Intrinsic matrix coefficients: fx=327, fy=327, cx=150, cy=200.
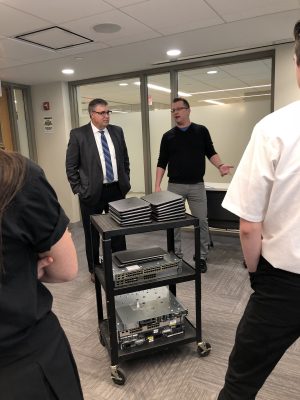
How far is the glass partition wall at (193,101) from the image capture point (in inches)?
155

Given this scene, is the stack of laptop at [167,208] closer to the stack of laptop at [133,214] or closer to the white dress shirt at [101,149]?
the stack of laptop at [133,214]

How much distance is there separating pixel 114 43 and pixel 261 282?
2.75 meters

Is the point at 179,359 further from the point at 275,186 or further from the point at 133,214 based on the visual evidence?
the point at 275,186

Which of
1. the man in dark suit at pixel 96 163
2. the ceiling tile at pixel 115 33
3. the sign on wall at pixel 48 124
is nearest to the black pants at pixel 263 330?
the man in dark suit at pixel 96 163

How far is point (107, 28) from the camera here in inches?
108

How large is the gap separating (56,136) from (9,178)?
4.74 m

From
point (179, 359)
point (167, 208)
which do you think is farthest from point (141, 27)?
point (179, 359)

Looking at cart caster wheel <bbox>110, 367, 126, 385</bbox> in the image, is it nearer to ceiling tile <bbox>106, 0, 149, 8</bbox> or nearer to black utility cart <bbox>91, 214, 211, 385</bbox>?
black utility cart <bbox>91, 214, 211, 385</bbox>

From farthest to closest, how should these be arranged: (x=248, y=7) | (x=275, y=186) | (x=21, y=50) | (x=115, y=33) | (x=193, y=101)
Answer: (x=193, y=101)
(x=21, y=50)
(x=115, y=33)
(x=248, y=7)
(x=275, y=186)

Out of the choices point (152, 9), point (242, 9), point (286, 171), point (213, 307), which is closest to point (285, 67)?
point (242, 9)

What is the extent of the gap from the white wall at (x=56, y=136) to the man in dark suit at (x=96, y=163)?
225cm

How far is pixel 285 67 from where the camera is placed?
3.48 m

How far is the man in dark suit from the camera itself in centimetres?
290

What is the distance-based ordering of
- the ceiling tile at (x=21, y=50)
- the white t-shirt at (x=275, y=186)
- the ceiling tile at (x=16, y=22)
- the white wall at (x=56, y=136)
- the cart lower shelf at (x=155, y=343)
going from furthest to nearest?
the white wall at (x=56, y=136) < the ceiling tile at (x=21, y=50) < the ceiling tile at (x=16, y=22) < the cart lower shelf at (x=155, y=343) < the white t-shirt at (x=275, y=186)
